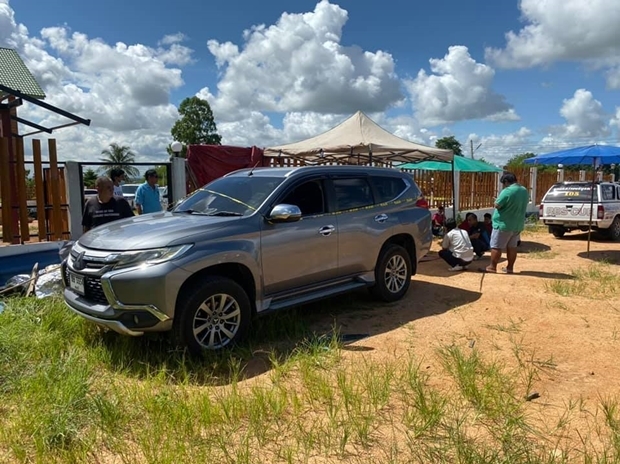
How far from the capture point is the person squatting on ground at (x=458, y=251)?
829 centimetres

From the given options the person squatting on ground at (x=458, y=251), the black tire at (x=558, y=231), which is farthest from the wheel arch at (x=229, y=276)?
the black tire at (x=558, y=231)

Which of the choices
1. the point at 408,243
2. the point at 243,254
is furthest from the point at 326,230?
the point at 408,243

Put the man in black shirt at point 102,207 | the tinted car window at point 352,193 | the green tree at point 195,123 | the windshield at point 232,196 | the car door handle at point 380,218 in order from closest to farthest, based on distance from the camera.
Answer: the windshield at point 232,196
the tinted car window at point 352,193
the car door handle at point 380,218
the man in black shirt at point 102,207
the green tree at point 195,123

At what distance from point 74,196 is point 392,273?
226 inches

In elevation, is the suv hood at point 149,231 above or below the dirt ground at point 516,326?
above

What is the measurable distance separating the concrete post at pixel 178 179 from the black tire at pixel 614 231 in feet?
35.6

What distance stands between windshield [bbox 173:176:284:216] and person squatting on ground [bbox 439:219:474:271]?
14.4ft

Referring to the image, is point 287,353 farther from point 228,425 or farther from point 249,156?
point 249,156

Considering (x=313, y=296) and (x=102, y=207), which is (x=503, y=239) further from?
(x=102, y=207)

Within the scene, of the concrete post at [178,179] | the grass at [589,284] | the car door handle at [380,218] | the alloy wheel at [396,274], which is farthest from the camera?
the concrete post at [178,179]

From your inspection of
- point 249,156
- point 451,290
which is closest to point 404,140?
point 249,156

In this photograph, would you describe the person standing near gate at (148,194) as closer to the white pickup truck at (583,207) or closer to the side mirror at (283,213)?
the side mirror at (283,213)

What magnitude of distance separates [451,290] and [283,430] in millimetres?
4482

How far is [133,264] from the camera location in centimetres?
390
